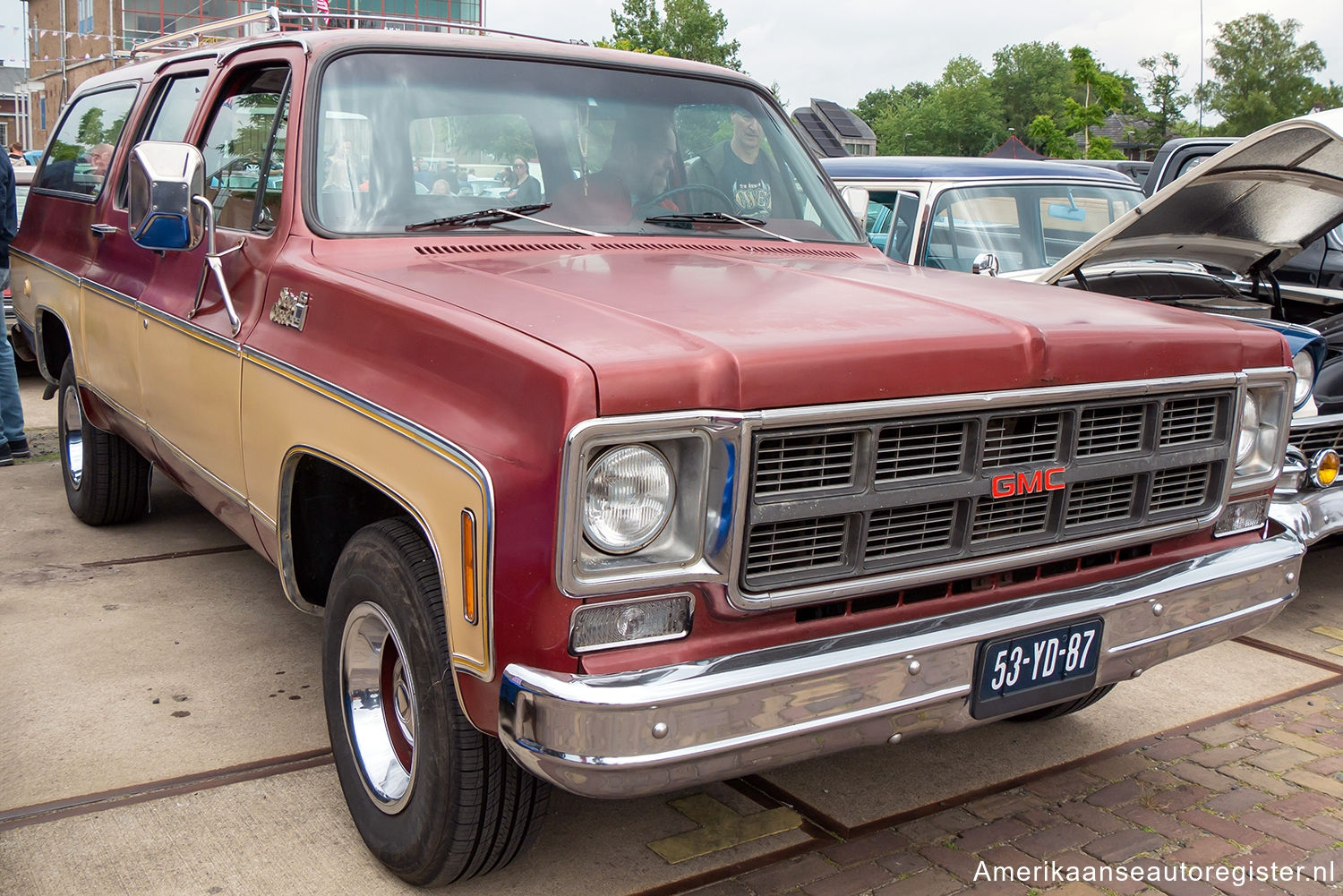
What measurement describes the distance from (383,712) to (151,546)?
300 cm

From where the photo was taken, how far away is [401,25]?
13.3ft

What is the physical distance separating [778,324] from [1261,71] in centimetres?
8536

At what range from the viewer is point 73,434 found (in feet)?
18.7

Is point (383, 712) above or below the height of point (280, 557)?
below

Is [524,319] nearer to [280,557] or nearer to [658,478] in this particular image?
[658,478]

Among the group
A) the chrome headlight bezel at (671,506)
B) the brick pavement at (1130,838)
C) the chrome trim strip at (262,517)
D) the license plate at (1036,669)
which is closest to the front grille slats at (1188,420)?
the license plate at (1036,669)

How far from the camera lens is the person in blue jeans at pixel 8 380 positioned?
277 inches

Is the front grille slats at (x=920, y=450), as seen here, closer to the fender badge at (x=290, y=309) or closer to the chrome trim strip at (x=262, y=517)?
the fender badge at (x=290, y=309)

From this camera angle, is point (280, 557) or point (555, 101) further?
point (555, 101)

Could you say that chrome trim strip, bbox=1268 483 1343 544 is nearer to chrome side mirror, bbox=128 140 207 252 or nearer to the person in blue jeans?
chrome side mirror, bbox=128 140 207 252

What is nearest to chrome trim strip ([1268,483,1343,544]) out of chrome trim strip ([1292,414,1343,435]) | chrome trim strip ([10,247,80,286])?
chrome trim strip ([1292,414,1343,435])

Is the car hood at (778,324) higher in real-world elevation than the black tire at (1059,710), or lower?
higher

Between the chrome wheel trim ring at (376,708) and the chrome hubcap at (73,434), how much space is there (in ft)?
10.6

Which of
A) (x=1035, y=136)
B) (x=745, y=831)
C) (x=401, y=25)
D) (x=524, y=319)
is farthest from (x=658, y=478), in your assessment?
(x=1035, y=136)
